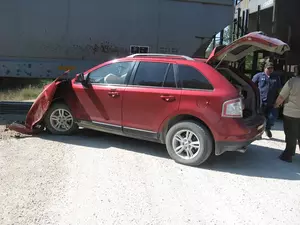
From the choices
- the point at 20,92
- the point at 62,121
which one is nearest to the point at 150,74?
the point at 62,121

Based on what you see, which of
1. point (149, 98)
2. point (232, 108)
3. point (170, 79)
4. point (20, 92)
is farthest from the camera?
point (20, 92)

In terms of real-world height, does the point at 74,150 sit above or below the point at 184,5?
below

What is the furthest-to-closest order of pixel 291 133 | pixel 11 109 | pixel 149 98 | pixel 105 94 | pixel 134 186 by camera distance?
pixel 11 109
pixel 105 94
pixel 291 133
pixel 149 98
pixel 134 186

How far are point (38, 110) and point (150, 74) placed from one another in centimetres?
237

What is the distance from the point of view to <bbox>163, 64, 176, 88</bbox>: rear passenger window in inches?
222

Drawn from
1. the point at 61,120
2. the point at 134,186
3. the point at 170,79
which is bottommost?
the point at 134,186

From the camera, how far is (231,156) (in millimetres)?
6191

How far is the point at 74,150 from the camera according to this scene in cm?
604

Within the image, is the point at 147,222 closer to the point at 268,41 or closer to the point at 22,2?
the point at 268,41

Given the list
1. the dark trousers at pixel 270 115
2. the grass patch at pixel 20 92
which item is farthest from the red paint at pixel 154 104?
the grass patch at pixel 20 92

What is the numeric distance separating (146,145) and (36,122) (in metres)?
2.10

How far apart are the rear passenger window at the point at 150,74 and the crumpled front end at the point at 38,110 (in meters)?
1.66

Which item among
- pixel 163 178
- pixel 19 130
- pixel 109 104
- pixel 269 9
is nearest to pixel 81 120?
pixel 109 104

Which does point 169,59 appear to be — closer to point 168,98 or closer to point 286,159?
point 168,98
